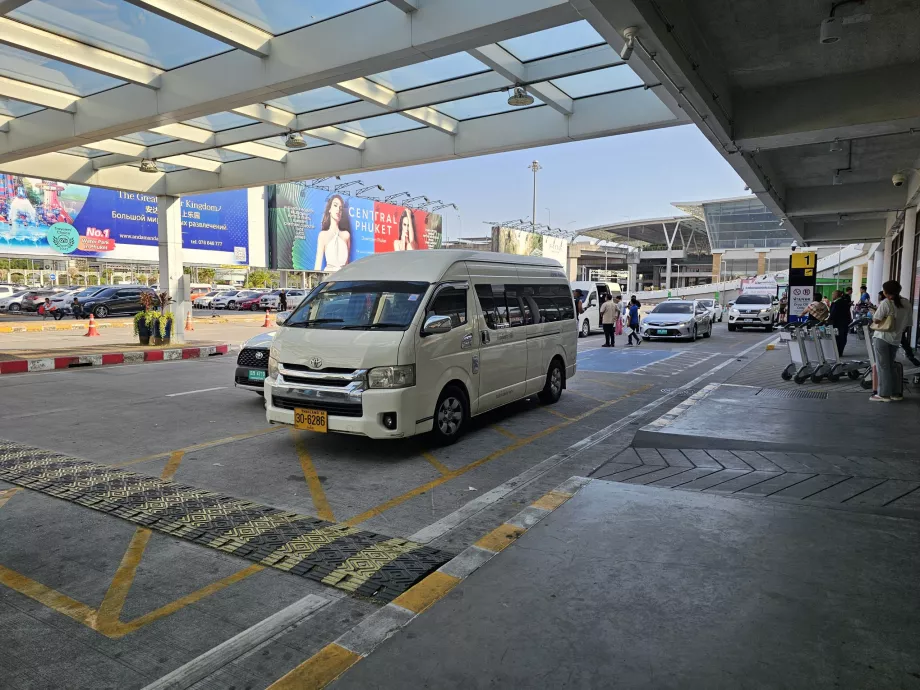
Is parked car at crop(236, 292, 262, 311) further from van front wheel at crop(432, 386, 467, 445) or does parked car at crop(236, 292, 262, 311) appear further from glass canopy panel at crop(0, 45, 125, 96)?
van front wheel at crop(432, 386, 467, 445)

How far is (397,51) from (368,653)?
22.6 ft

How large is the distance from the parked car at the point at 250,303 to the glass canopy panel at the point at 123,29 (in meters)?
35.4

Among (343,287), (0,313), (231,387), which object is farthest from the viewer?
(0,313)

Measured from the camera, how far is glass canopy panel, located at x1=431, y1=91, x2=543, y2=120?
1078 centimetres

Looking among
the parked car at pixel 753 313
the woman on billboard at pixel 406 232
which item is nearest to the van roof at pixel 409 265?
the parked car at pixel 753 313

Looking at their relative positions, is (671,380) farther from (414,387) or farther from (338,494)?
(338,494)

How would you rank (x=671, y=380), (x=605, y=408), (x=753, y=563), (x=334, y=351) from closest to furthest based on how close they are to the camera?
(x=753, y=563) < (x=334, y=351) < (x=605, y=408) < (x=671, y=380)

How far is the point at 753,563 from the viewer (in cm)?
371

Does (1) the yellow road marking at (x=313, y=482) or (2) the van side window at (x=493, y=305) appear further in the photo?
(2) the van side window at (x=493, y=305)

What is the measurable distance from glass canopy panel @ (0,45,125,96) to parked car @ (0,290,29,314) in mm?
28567

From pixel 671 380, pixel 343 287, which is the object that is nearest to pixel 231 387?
pixel 343 287

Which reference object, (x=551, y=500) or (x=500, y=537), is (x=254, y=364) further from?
(x=500, y=537)

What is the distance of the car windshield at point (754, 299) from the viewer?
28.1 metres

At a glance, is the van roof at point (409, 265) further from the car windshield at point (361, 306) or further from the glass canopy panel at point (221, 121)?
the glass canopy panel at point (221, 121)
